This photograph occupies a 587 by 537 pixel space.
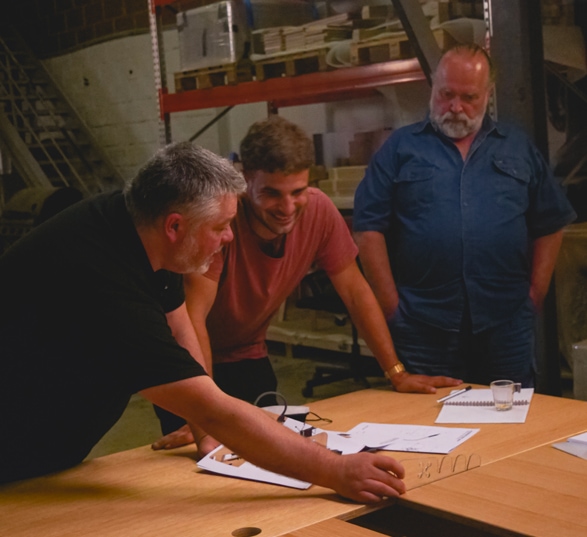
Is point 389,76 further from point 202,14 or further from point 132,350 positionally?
point 132,350

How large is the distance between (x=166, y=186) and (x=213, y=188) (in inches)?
4.2

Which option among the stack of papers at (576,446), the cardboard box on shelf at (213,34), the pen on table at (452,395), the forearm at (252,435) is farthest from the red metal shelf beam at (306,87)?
the forearm at (252,435)

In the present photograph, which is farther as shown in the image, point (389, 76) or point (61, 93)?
point (61, 93)

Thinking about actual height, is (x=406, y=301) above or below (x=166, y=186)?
below

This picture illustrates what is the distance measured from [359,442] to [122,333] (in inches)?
28.7

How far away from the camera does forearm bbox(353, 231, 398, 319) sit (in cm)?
337

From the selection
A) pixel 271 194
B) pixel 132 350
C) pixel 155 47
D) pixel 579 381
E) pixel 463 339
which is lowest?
pixel 579 381

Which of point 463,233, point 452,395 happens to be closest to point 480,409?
point 452,395

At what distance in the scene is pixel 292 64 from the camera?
228 inches

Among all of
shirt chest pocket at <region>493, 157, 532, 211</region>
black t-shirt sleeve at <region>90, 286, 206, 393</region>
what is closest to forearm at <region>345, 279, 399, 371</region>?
shirt chest pocket at <region>493, 157, 532, 211</region>

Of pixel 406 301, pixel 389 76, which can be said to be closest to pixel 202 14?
pixel 389 76

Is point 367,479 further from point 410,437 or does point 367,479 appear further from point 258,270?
point 258,270

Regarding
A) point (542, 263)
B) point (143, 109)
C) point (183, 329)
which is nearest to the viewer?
point (183, 329)

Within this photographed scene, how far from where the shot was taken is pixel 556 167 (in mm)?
5641
